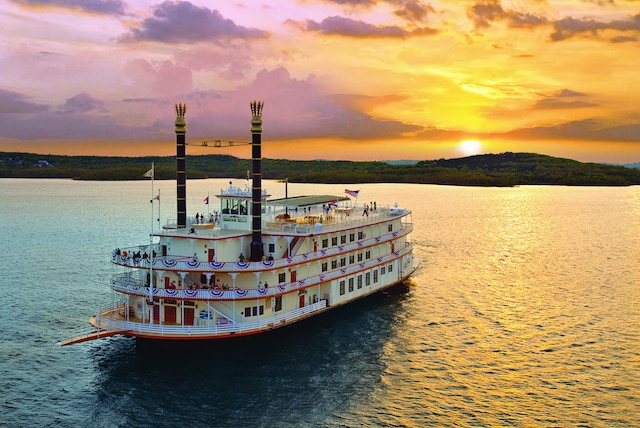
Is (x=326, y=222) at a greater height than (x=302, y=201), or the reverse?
(x=302, y=201)

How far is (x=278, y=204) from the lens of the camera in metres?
48.3

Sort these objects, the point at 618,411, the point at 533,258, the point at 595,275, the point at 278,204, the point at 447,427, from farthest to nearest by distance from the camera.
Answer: the point at 533,258 → the point at 595,275 → the point at 278,204 → the point at 618,411 → the point at 447,427

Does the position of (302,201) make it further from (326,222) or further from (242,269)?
(242,269)

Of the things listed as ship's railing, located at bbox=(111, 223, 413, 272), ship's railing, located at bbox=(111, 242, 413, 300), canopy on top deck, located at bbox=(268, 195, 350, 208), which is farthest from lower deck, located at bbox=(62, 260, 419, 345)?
canopy on top deck, located at bbox=(268, 195, 350, 208)

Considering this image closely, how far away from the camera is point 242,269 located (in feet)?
124

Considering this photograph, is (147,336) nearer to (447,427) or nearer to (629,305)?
(447,427)

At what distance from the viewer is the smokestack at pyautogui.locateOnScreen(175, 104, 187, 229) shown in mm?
47156

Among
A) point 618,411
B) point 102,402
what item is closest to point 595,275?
point 618,411

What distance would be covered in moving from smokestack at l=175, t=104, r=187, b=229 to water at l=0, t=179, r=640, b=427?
10865mm

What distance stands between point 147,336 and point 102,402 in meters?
5.33

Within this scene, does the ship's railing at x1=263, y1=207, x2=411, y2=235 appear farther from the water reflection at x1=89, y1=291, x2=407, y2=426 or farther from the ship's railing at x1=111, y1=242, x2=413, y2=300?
the water reflection at x1=89, y1=291, x2=407, y2=426

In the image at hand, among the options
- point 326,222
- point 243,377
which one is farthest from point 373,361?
point 326,222

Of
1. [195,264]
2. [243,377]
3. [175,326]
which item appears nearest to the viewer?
[243,377]

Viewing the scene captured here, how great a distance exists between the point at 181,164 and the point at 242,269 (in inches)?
533
